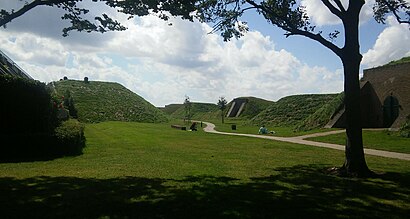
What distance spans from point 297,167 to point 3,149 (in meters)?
10.5

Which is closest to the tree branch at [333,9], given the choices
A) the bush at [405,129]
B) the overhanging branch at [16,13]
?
the overhanging branch at [16,13]

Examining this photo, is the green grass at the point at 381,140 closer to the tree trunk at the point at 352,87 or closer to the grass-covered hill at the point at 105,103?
the tree trunk at the point at 352,87

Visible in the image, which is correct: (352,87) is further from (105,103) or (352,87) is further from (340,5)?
(105,103)

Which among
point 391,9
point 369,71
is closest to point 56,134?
point 391,9

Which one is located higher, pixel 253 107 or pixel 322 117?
pixel 253 107

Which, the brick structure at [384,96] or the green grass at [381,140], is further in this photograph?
the brick structure at [384,96]

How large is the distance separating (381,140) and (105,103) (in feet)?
158

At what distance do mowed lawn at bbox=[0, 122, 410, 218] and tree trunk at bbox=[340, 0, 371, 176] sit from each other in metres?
0.94

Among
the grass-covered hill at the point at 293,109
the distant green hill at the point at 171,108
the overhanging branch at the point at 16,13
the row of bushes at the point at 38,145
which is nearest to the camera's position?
the overhanging branch at the point at 16,13

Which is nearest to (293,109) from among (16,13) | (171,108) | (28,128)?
(28,128)

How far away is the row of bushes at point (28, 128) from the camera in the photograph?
45.2ft

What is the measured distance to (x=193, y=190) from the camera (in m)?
7.78

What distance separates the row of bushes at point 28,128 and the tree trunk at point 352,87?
10564 mm

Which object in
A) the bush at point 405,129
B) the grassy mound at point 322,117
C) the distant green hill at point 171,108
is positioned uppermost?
the distant green hill at point 171,108
